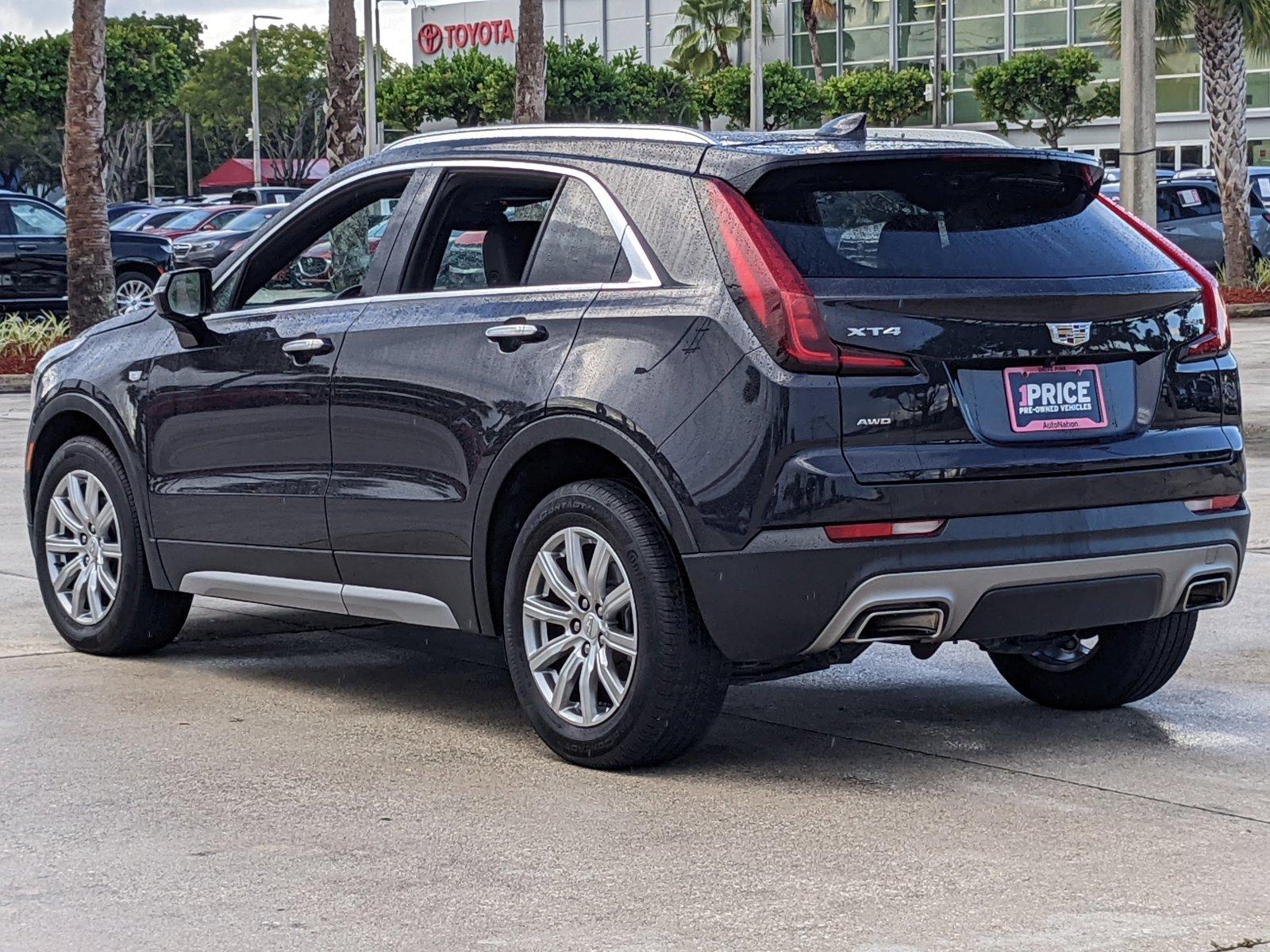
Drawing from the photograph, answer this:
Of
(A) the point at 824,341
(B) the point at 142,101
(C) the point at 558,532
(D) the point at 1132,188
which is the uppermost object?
(B) the point at 142,101

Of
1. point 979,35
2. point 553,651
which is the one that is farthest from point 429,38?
point 553,651

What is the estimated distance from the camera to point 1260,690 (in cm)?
673

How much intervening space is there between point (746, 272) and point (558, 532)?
888mm

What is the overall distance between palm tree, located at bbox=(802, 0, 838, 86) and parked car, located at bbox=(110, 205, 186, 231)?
121 ft

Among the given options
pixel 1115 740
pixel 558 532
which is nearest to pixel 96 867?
pixel 558 532

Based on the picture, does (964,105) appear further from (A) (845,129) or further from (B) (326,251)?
(A) (845,129)

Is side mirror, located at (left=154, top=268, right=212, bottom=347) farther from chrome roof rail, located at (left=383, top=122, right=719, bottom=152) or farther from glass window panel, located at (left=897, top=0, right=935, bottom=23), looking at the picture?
glass window panel, located at (left=897, top=0, right=935, bottom=23)

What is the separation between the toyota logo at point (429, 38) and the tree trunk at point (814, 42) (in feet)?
77.1

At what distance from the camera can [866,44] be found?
74.6 m

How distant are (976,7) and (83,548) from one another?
216 ft

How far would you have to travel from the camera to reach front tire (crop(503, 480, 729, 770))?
5.43 m

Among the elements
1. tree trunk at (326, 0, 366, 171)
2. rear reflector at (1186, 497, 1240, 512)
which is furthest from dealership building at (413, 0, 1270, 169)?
rear reflector at (1186, 497, 1240, 512)

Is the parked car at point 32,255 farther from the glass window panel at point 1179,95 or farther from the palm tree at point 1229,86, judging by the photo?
the glass window panel at point 1179,95

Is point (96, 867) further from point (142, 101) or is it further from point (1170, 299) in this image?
point (142, 101)
